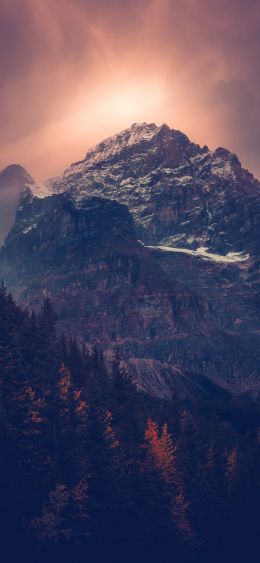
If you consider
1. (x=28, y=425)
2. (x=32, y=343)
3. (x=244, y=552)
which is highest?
(x=32, y=343)

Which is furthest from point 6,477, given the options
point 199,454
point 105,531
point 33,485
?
point 199,454

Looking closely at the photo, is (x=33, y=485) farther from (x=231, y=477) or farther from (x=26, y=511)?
(x=231, y=477)

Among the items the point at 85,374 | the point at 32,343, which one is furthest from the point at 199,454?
the point at 32,343

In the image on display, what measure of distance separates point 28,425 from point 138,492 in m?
22.0

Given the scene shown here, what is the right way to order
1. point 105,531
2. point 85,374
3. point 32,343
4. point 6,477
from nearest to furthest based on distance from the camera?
point 6,477
point 105,531
point 32,343
point 85,374

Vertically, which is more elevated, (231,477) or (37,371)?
(37,371)

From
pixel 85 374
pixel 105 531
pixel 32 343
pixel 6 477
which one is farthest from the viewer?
pixel 85 374

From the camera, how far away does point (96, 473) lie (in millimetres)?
161000

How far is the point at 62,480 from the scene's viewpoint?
→ 15375 centimetres

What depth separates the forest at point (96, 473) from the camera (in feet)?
484

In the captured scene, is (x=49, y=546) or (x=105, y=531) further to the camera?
(x=105, y=531)

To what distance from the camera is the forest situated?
5802 inches

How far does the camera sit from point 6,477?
145 m

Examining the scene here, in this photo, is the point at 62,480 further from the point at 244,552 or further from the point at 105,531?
the point at 244,552
